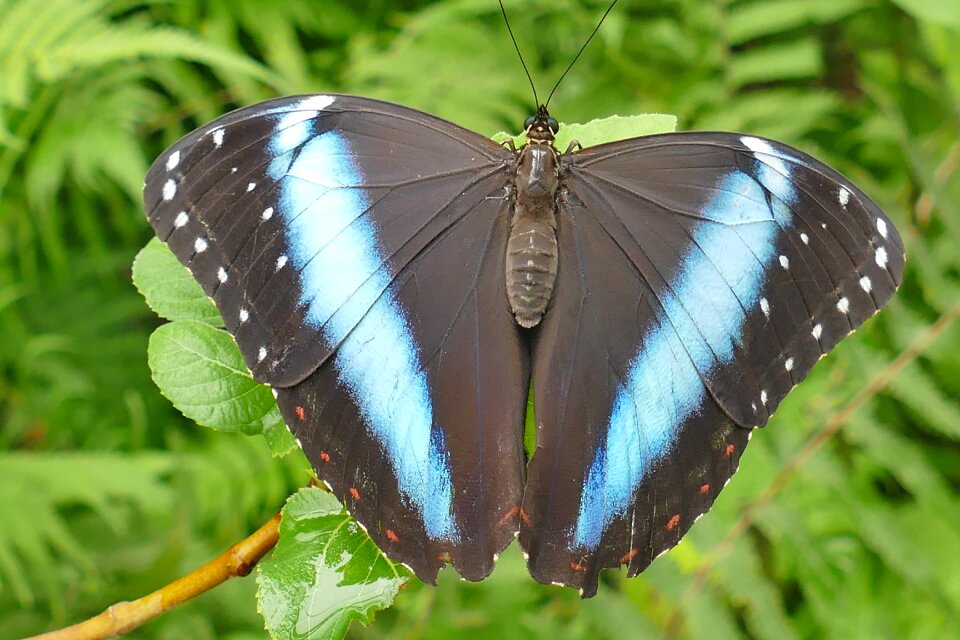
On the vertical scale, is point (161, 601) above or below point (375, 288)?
below

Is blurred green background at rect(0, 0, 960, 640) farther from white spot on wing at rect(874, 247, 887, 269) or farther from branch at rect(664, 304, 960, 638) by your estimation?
white spot on wing at rect(874, 247, 887, 269)

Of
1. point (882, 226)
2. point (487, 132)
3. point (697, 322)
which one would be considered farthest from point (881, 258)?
point (487, 132)

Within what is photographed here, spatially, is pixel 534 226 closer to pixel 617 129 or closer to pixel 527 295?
pixel 527 295

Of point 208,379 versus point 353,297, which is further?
point 353,297

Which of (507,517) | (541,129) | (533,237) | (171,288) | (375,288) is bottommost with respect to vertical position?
(507,517)

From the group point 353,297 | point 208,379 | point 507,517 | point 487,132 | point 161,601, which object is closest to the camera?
point 161,601

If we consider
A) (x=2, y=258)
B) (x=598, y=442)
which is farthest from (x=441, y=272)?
(x=2, y=258)

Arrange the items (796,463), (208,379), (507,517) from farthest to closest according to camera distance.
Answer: (796,463), (507,517), (208,379)
